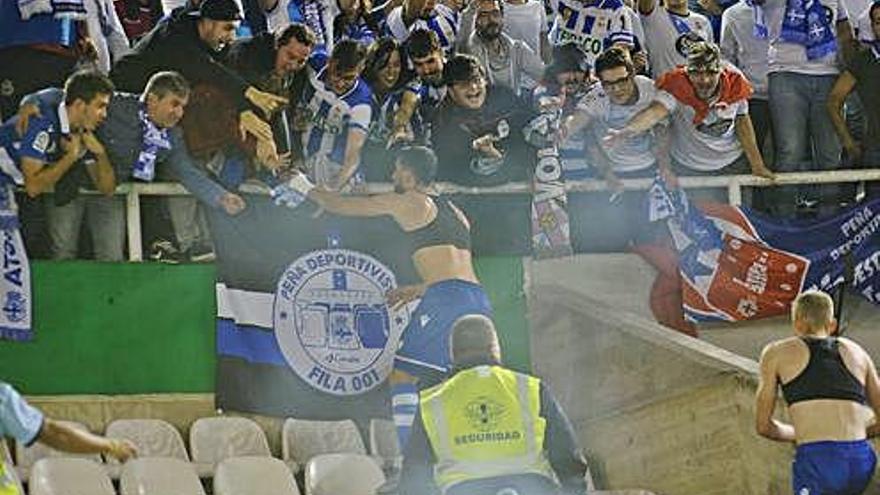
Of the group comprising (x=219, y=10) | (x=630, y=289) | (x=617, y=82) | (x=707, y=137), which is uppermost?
(x=219, y=10)

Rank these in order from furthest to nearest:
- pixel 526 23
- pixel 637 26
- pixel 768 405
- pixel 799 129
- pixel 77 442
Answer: pixel 637 26
pixel 799 129
pixel 526 23
pixel 768 405
pixel 77 442

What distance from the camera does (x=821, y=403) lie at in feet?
34.1

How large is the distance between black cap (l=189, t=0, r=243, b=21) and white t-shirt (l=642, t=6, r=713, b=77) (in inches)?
131

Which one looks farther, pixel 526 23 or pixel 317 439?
pixel 526 23

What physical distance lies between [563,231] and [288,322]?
1848mm

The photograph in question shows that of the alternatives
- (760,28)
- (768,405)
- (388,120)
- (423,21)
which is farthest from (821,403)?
(760,28)

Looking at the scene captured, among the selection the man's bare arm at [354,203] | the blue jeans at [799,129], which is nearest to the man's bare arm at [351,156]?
the man's bare arm at [354,203]

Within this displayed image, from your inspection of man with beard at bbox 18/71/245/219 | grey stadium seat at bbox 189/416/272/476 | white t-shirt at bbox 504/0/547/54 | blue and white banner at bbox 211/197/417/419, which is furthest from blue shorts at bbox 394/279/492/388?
white t-shirt at bbox 504/0/547/54

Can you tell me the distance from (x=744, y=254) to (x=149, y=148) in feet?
12.8

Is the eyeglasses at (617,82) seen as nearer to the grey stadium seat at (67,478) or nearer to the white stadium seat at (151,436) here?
the white stadium seat at (151,436)

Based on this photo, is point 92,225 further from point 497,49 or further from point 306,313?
point 497,49

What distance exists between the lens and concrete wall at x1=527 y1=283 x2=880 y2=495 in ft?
38.7

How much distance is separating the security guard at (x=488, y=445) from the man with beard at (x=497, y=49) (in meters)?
4.58

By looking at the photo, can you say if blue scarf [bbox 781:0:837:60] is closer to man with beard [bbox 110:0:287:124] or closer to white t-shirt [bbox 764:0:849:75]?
white t-shirt [bbox 764:0:849:75]
